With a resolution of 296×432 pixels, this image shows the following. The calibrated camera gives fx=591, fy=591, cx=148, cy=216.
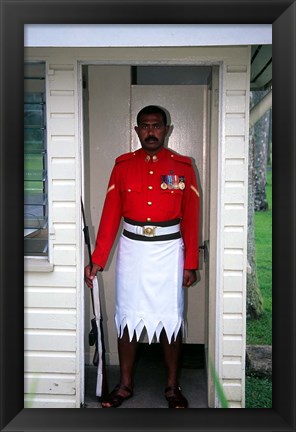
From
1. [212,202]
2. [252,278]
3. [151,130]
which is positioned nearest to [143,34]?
[151,130]

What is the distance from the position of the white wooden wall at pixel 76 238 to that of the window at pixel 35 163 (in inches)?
3.3

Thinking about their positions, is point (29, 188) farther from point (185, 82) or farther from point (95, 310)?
point (185, 82)

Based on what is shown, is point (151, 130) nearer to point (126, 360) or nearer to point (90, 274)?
point (90, 274)

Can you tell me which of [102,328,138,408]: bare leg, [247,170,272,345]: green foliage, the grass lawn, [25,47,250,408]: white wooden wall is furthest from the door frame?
[247,170,272,345]: green foliage

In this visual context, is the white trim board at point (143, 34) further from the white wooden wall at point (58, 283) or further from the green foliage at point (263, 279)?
the green foliage at point (263, 279)

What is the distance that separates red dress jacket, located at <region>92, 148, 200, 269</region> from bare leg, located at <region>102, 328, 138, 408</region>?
541 mm

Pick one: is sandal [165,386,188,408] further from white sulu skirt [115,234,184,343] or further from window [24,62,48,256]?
window [24,62,48,256]

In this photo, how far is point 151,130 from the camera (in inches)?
144

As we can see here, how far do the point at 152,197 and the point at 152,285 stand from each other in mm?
553

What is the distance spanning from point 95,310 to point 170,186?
904 mm

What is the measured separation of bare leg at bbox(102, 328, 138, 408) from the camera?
3.84m

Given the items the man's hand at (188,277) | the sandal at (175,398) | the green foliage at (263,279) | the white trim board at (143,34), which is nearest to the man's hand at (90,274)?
the man's hand at (188,277)
